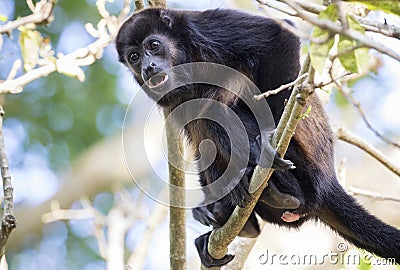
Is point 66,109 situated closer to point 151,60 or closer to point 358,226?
point 151,60

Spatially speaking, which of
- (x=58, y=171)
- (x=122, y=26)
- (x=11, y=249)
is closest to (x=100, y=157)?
(x=58, y=171)

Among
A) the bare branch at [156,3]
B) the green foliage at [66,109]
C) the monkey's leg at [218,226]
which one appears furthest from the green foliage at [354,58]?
the green foliage at [66,109]

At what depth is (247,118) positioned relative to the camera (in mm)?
4238

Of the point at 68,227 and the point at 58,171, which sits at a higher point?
the point at 58,171

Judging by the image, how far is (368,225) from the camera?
4.23m

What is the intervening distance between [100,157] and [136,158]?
14.3ft

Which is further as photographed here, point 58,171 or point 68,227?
point 68,227

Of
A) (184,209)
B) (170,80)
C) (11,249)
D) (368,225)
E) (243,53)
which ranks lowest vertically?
(11,249)

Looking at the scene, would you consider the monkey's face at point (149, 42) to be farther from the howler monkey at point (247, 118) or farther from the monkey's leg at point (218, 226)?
the monkey's leg at point (218, 226)

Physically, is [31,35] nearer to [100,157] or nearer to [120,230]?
[120,230]

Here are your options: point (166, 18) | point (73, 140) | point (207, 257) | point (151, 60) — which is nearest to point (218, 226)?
point (207, 257)

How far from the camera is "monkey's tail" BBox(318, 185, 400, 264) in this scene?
13.5 feet

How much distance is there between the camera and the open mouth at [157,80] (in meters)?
4.76

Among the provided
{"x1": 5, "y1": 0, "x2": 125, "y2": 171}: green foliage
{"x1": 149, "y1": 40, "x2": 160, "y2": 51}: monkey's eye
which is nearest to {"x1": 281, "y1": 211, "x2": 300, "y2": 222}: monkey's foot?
{"x1": 149, "y1": 40, "x2": 160, "y2": 51}: monkey's eye
